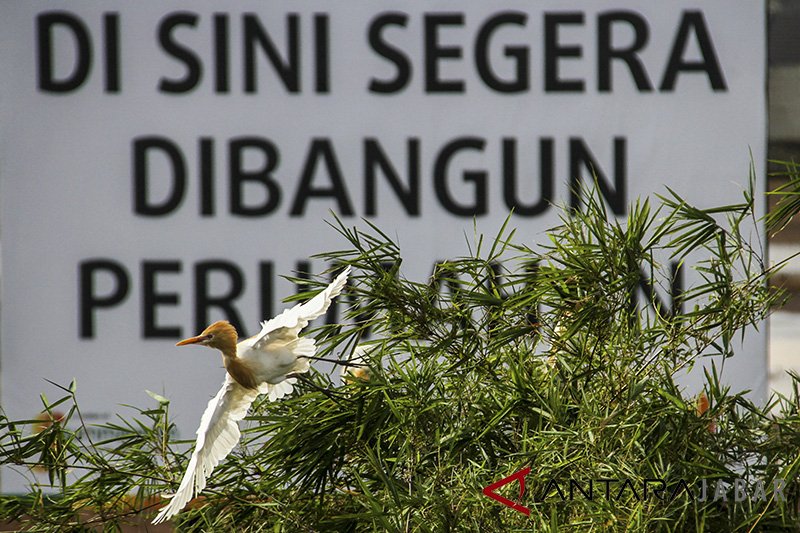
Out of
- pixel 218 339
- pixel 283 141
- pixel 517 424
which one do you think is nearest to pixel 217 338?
pixel 218 339

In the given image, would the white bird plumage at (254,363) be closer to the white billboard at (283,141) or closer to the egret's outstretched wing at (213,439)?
the egret's outstretched wing at (213,439)

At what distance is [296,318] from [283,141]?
1.23 metres

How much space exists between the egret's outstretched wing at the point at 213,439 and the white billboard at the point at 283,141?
1166 millimetres

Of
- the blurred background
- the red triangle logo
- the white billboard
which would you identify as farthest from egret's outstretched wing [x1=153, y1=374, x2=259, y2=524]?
the blurred background

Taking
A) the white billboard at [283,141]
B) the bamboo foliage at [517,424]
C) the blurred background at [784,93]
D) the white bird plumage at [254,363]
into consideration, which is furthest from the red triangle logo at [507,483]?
the blurred background at [784,93]

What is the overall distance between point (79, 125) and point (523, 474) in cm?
147

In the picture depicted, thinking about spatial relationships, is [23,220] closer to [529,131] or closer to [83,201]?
[83,201]

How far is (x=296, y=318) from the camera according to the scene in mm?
636

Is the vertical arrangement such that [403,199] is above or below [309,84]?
below

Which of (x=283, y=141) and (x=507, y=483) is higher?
(x=283, y=141)

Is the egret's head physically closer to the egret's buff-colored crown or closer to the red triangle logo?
the egret's buff-colored crown

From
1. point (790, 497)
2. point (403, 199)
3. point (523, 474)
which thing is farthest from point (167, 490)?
point (403, 199)

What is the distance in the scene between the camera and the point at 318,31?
1.83 meters

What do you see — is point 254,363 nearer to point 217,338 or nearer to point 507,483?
point 217,338
